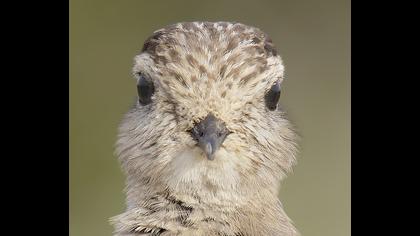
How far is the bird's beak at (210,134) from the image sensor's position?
438 cm

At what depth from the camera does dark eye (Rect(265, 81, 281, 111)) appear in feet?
16.4

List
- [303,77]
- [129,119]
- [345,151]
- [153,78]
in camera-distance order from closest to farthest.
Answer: [153,78], [129,119], [345,151], [303,77]

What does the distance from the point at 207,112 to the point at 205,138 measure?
187 mm

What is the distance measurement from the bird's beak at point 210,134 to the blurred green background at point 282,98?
3151 millimetres

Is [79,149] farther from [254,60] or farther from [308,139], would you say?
[254,60]

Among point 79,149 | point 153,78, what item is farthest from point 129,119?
point 79,149

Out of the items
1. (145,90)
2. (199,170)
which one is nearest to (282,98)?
(145,90)

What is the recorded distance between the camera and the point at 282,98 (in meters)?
8.12

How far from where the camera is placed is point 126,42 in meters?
8.48

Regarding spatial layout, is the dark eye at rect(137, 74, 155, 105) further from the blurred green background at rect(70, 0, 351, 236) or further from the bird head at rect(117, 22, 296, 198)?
the blurred green background at rect(70, 0, 351, 236)

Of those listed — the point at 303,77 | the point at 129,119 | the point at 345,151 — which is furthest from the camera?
the point at 303,77

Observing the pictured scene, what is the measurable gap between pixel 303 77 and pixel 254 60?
3882 millimetres

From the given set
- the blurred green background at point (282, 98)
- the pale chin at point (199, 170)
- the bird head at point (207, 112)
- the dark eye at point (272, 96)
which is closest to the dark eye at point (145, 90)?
the bird head at point (207, 112)
